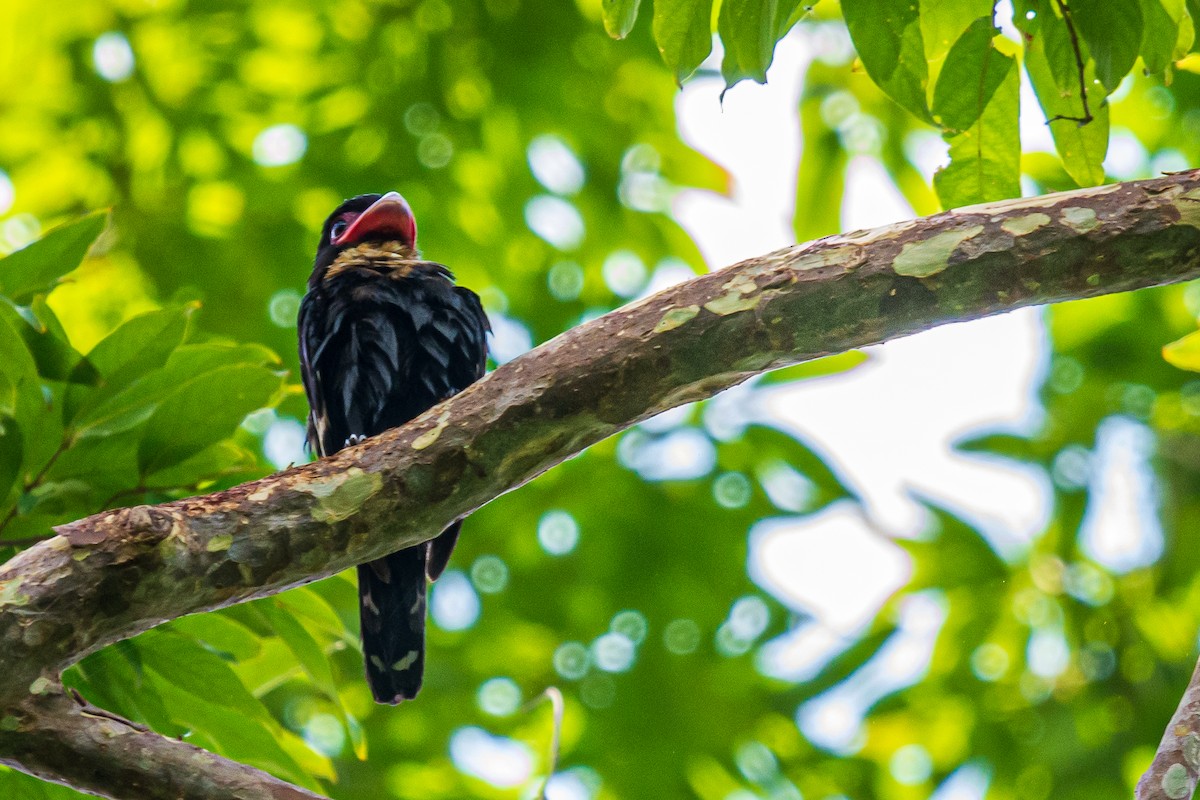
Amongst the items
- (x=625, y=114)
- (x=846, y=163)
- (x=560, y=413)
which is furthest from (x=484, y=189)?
(x=560, y=413)

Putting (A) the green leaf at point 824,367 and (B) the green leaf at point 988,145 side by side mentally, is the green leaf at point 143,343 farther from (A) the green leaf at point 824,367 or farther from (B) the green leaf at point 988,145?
(A) the green leaf at point 824,367

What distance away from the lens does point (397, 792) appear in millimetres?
4988

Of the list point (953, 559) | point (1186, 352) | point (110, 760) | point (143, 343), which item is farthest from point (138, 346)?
point (953, 559)

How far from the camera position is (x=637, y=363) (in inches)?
84.4

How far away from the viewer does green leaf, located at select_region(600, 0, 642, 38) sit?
6.86ft

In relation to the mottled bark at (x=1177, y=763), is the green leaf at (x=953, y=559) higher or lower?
higher

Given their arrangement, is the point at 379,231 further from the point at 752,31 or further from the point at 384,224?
the point at 752,31

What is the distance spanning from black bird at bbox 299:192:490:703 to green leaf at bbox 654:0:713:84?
1606mm

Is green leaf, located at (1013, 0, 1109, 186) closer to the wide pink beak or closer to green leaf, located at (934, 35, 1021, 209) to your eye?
green leaf, located at (934, 35, 1021, 209)

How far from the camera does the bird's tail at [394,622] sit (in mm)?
3334

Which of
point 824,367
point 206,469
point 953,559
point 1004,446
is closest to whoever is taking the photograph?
point 206,469

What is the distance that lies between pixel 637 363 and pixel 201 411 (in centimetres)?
100

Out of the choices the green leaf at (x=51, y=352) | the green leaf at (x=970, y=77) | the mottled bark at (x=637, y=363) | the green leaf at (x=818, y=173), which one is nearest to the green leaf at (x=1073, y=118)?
the green leaf at (x=970, y=77)

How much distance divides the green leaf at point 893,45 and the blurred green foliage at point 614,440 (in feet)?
7.59
